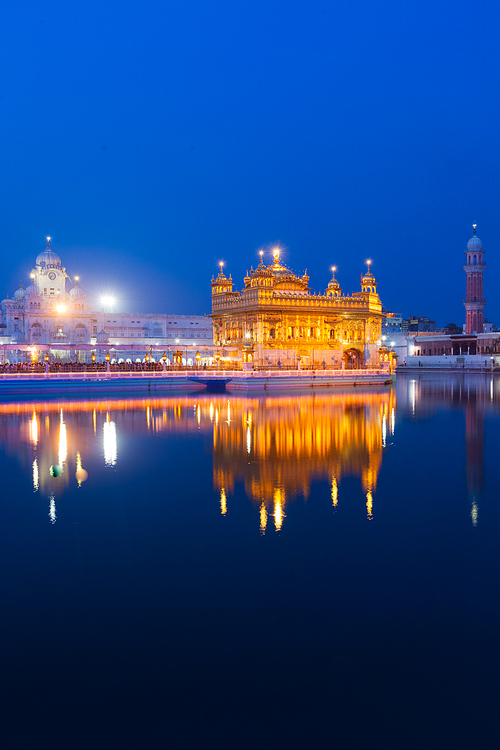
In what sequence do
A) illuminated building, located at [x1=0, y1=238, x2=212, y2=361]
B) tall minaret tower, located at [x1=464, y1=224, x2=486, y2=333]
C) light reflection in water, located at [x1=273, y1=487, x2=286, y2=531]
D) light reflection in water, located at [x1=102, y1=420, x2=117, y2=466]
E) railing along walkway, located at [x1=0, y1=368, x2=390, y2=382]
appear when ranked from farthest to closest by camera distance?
tall minaret tower, located at [x1=464, y1=224, x2=486, y2=333] < illuminated building, located at [x1=0, y1=238, x2=212, y2=361] < railing along walkway, located at [x1=0, y1=368, x2=390, y2=382] < light reflection in water, located at [x1=102, y1=420, x2=117, y2=466] < light reflection in water, located at [x1=273, y1=487, x2=286, y2=531]

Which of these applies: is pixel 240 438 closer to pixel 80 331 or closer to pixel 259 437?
pixel 259 437

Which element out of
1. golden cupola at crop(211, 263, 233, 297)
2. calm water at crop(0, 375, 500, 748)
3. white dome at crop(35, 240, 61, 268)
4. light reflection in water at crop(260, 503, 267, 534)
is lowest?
calm water at crop(0, 375, 500, 748)

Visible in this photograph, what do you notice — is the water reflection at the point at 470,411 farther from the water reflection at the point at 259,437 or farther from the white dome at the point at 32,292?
the white dome at the point at 32,292

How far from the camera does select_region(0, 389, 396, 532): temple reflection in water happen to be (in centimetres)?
1165

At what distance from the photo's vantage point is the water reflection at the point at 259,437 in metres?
11.4

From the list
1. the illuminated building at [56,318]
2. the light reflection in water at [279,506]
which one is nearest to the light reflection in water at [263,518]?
the light reflection in water at [279,506]

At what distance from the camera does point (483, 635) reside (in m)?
5.69

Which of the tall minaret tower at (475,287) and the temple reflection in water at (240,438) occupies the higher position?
the tall minaret tower at (475,287)

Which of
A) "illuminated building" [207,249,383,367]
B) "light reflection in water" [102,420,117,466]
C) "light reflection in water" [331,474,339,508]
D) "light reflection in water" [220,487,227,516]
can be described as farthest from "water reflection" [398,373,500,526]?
"illuminated building" [207,249,383,367]

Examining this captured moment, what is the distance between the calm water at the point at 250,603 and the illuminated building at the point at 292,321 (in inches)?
1170

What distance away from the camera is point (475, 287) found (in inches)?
3467

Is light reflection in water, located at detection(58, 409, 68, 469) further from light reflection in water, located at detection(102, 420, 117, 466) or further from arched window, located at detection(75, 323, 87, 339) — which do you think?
arched window, located at detection(75, 323, 87, 339)

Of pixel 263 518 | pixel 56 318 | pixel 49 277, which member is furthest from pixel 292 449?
pixel 49 277

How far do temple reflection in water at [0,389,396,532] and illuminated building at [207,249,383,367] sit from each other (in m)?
13.1
